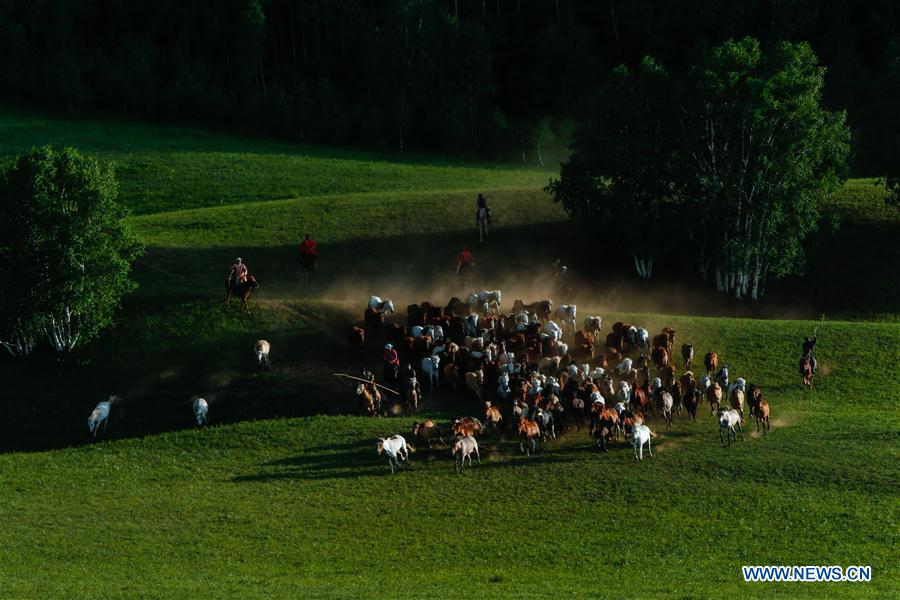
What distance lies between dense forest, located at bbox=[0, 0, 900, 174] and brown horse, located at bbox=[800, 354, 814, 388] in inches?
2458

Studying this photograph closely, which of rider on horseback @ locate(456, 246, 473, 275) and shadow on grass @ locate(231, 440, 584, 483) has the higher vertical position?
rider on horseback @ locate(456, 246, 473, 275)

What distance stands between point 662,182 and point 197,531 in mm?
37630

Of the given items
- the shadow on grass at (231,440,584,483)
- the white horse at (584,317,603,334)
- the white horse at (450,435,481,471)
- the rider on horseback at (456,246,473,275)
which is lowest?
the shadow on grass at (231,440,584,483)

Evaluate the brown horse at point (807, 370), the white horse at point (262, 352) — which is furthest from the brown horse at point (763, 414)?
the white horse at point (262, 352)

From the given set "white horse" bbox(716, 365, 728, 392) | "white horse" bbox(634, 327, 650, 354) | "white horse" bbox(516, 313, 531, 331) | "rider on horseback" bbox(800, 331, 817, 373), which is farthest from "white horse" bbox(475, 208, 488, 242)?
"white horse" bbox(716, 365, 728, 392)

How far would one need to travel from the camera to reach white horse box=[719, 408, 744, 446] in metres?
37.1

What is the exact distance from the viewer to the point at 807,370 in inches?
1693

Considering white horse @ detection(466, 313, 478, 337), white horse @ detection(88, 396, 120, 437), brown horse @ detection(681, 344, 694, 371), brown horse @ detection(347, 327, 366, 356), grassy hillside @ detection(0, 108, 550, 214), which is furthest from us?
grassy hillside @ detection(0, 108, 550, 214)

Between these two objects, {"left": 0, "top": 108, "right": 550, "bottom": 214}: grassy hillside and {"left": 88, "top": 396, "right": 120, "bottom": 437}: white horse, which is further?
{"left": 0, "top": 108, "right": 550, "bottom": 214}: grassy hillside

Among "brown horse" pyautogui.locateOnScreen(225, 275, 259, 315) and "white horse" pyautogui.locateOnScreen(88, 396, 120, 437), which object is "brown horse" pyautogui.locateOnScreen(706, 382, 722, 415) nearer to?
"brown horse" pyautogui.locateOnScreen(225, 275, 259, 315)

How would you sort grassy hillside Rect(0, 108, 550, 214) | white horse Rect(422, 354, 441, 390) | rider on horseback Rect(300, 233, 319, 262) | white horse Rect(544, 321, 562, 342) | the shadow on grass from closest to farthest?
1. the shadow on grass
2. white horse Rect(422, 354, 441, 390)
3. white horse Rect(544, 321, 562, 342)
4. rider on horseback Rect(300, 233, 319, 262)
5. grassy hillside Rect(0, 108, 550, 214)

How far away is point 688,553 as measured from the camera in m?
28.9

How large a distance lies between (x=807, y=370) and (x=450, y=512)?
17.5m

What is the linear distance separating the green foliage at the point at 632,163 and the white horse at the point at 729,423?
956 inches
